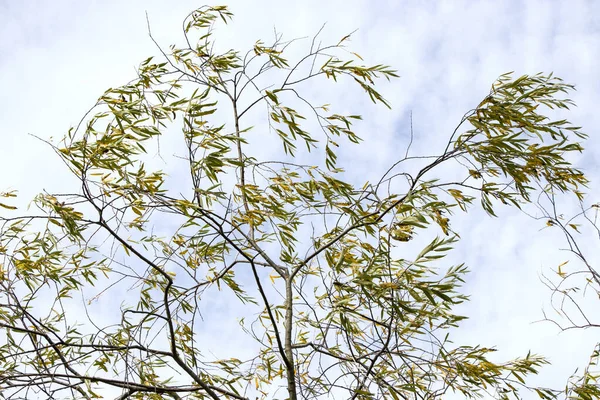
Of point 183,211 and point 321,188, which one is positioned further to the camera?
point 321,188

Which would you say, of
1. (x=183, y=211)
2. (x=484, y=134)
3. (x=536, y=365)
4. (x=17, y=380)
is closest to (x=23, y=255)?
(x=17, y=380)

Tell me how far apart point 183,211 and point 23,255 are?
1.34 metres

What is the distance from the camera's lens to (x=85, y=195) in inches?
113

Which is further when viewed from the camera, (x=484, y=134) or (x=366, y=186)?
(x=366, y=186)

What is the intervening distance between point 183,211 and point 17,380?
1.11 metres

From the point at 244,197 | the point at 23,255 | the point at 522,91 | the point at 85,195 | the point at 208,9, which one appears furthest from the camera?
the point at 208,9

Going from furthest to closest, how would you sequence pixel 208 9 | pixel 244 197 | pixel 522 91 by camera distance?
pixel 208 9, pixel 244 197, pixel 522 91

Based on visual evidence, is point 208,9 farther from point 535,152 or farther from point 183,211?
point 535,152

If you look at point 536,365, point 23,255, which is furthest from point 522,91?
point 23,255

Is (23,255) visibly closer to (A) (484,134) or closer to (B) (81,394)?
(B) (81,394)

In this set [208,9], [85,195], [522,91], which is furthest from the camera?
[208,9]

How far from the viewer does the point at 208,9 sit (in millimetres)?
4211

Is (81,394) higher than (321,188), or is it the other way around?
(321,188)

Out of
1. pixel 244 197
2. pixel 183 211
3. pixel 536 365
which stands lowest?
pixel 536 365
